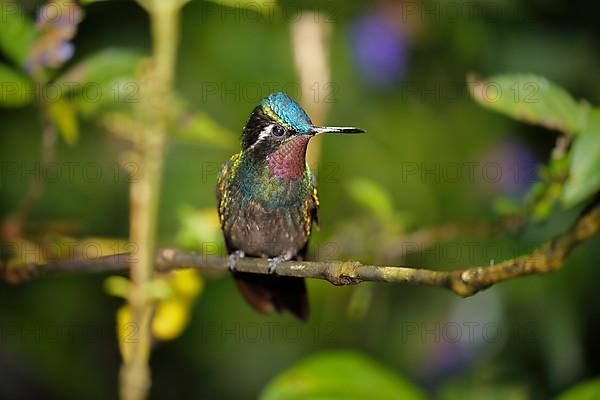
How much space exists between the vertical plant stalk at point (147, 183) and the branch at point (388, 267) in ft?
0.33

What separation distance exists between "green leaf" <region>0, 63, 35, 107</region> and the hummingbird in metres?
0.70

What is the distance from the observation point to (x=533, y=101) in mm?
2404

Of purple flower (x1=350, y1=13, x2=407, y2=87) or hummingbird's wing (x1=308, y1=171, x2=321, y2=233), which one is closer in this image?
hummingbird's wing (x1=308, y1=171, x2=321, y2=233)

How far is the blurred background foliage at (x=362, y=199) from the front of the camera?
3.75 meters

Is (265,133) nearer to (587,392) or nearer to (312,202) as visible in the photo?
(312,202)

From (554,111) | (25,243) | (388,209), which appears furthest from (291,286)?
(554,111)

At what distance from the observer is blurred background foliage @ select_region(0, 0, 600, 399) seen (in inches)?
148

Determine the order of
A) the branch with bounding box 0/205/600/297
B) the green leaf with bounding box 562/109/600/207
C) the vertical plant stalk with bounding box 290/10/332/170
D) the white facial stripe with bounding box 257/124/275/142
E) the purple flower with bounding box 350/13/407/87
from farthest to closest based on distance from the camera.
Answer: the purple flower with bounding box 350/13/407/87
the vertical plant stalk with bounding box 290/10/332/170
the white facial stripe with bounding box 257/124/275/142
the green leaf with bounding box 562/109/600/207
the branch with bounding box 0/205/600/297

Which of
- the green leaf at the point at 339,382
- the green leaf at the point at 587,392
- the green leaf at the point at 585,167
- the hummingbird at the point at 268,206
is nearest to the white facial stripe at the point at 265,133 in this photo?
the hummingbird at the point at 268,206

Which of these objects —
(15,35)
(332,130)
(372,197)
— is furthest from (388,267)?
(15,35)

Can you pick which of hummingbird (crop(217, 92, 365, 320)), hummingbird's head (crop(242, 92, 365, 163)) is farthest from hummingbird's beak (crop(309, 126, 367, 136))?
hummingbird (crop(217, 92, 365, 320))

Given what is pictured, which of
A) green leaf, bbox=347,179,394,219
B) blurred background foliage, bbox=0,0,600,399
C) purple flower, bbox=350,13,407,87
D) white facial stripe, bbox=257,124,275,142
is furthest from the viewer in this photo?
purple flower, bbox=350,13,407,87

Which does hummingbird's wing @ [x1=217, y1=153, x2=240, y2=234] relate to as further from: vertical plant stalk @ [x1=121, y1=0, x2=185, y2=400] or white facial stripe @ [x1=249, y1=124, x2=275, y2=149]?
vertical plant stalk @ [x1=121, y1=0, x2=185, y2=400]

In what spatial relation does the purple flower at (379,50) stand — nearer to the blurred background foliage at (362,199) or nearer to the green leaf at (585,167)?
the blurred background foliage at (362,199)
